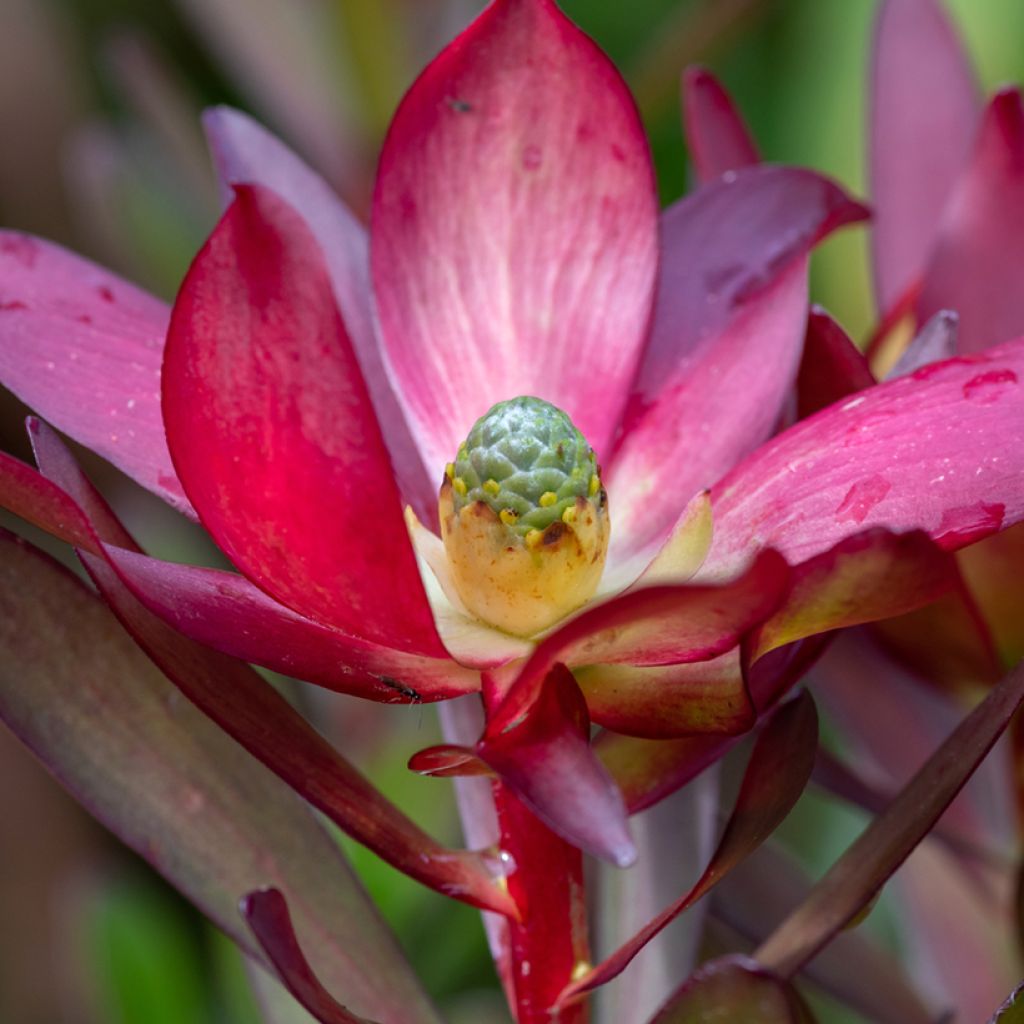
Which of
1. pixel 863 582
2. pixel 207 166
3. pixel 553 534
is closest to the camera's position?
pixel 863 582

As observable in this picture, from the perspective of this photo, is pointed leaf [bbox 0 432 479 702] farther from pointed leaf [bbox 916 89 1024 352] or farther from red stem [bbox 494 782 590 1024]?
pointed leaf [bbox 916 89 1024 352]

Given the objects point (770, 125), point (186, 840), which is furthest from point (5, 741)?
point (770, 125)

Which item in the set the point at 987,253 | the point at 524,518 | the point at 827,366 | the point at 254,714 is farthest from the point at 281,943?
the point at 987,253

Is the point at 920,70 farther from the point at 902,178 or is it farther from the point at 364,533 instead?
the point at 364,533

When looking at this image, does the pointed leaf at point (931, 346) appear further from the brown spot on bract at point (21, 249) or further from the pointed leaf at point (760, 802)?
the brown spot on bract at point (21, 249)

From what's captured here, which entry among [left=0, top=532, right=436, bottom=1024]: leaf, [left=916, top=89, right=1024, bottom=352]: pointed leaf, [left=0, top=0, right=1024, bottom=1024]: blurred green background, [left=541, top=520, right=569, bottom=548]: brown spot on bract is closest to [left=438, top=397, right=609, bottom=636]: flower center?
[left=541, top=520, right=569, bottom=548]: brown spot on bract

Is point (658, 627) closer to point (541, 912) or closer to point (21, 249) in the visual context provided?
point (541, 912)
